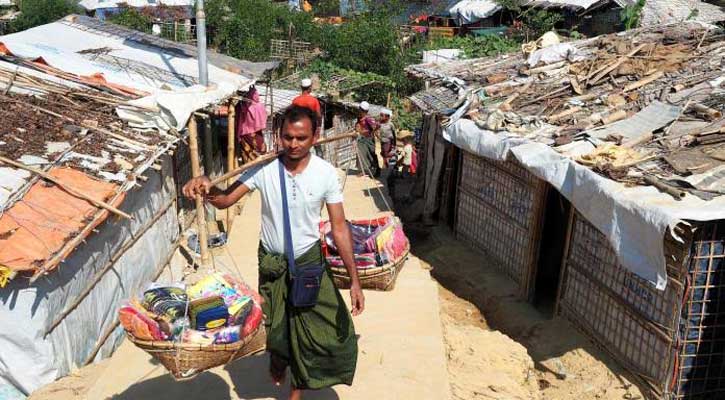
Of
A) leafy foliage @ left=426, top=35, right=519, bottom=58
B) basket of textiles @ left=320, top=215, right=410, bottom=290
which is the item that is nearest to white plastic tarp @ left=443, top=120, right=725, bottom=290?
basket of textiles @ left=320, top=215, right=410, bottom=290

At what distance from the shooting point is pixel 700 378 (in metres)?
5.79

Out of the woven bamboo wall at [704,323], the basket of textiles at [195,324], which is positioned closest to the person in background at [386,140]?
the woven bamboo wall at [704,323]

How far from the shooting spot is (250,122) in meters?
11.2

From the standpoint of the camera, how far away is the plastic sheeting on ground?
4.92m

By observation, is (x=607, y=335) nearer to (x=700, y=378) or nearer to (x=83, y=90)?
(x=700, y=378)

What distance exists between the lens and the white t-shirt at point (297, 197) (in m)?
3.69

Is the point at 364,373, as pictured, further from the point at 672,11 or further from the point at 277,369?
the point at 672,11

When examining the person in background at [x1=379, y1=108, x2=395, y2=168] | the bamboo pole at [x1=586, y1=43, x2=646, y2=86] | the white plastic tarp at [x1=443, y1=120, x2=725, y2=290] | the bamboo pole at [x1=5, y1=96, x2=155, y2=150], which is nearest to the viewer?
the white plastic tarp at [x1=443, y1=120, x2=725, y2=290]

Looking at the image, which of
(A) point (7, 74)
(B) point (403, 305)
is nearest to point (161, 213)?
(A) point (7, 74)

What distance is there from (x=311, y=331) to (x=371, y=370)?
1.21 m

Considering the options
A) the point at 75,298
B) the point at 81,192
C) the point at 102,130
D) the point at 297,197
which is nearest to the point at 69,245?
the point at 75,298

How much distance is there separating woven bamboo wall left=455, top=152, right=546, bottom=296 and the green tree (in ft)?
71.1

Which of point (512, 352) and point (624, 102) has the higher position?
point (624, 102)

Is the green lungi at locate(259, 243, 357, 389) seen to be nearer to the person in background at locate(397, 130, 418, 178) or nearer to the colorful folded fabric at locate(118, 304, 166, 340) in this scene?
the colorful folded fabric at locate(118, 304, 166, 340)
